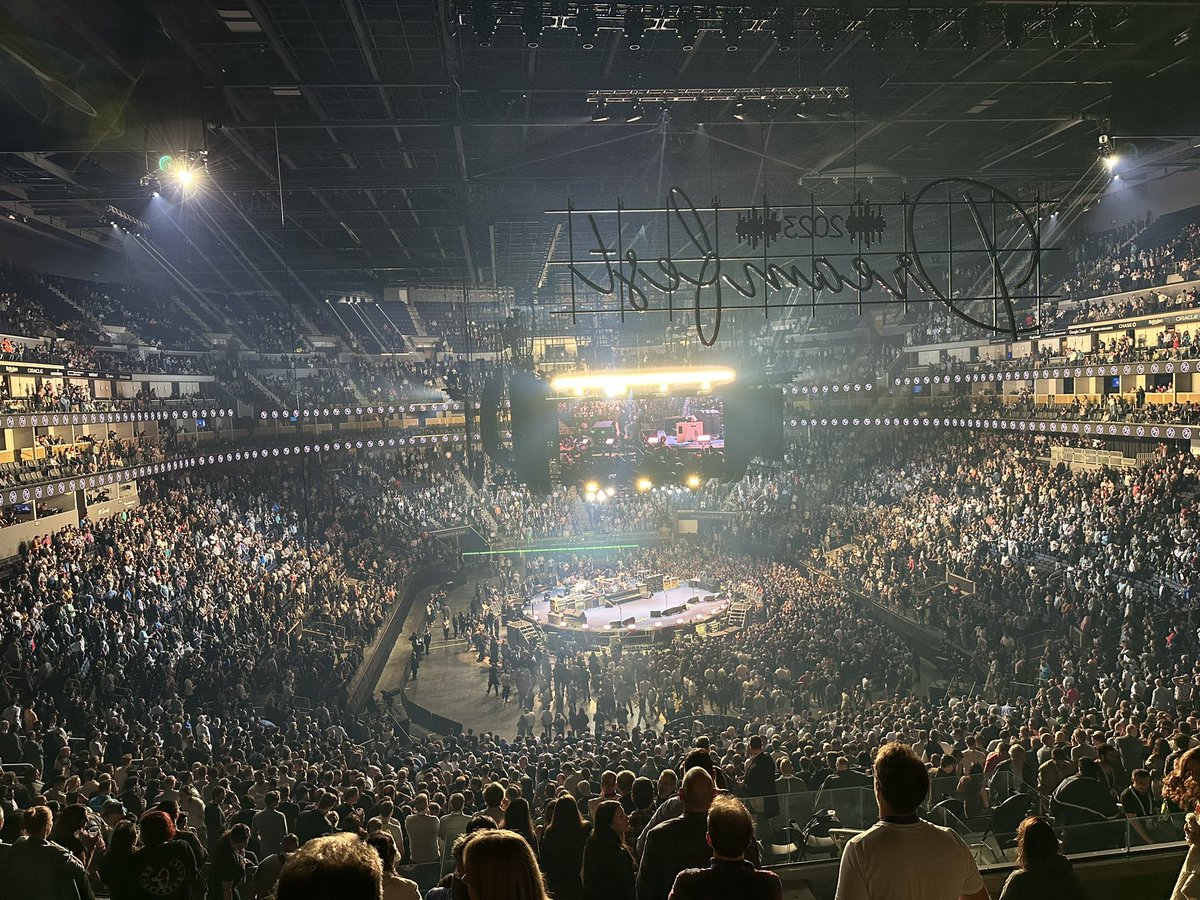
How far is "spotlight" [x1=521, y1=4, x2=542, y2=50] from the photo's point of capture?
30.1 feet

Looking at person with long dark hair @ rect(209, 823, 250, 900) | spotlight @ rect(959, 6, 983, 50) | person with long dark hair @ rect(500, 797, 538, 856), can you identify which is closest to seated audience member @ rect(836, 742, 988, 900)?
person with long dark hair @ rect(500, 797, 538, 856)

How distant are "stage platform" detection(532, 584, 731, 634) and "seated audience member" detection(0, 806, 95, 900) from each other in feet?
60.2

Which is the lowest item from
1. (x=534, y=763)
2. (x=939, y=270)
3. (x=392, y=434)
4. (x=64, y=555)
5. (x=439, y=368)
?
(x=534, y=763)

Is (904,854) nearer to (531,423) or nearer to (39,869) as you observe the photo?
(39,869)

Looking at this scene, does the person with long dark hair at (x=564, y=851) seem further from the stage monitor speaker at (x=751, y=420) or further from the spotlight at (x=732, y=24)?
the stage monitor speaker at (x=751, y=420)

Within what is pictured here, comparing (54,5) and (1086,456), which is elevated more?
(54,5)

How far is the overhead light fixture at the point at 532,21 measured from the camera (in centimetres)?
916

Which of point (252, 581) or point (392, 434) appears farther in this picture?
point (392, 434)

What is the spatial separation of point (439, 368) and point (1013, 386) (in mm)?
25255

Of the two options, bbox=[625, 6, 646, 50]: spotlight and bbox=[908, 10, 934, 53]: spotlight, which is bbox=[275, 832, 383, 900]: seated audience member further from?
bbox=[908, 10, 934, 53]: spotlight

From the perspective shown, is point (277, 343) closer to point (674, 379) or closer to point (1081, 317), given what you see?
point (674, 379)

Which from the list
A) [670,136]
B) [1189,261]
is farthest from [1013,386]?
[670,136]

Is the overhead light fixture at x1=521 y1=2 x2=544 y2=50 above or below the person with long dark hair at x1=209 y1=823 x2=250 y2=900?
above

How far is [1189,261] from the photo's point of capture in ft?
78.8
